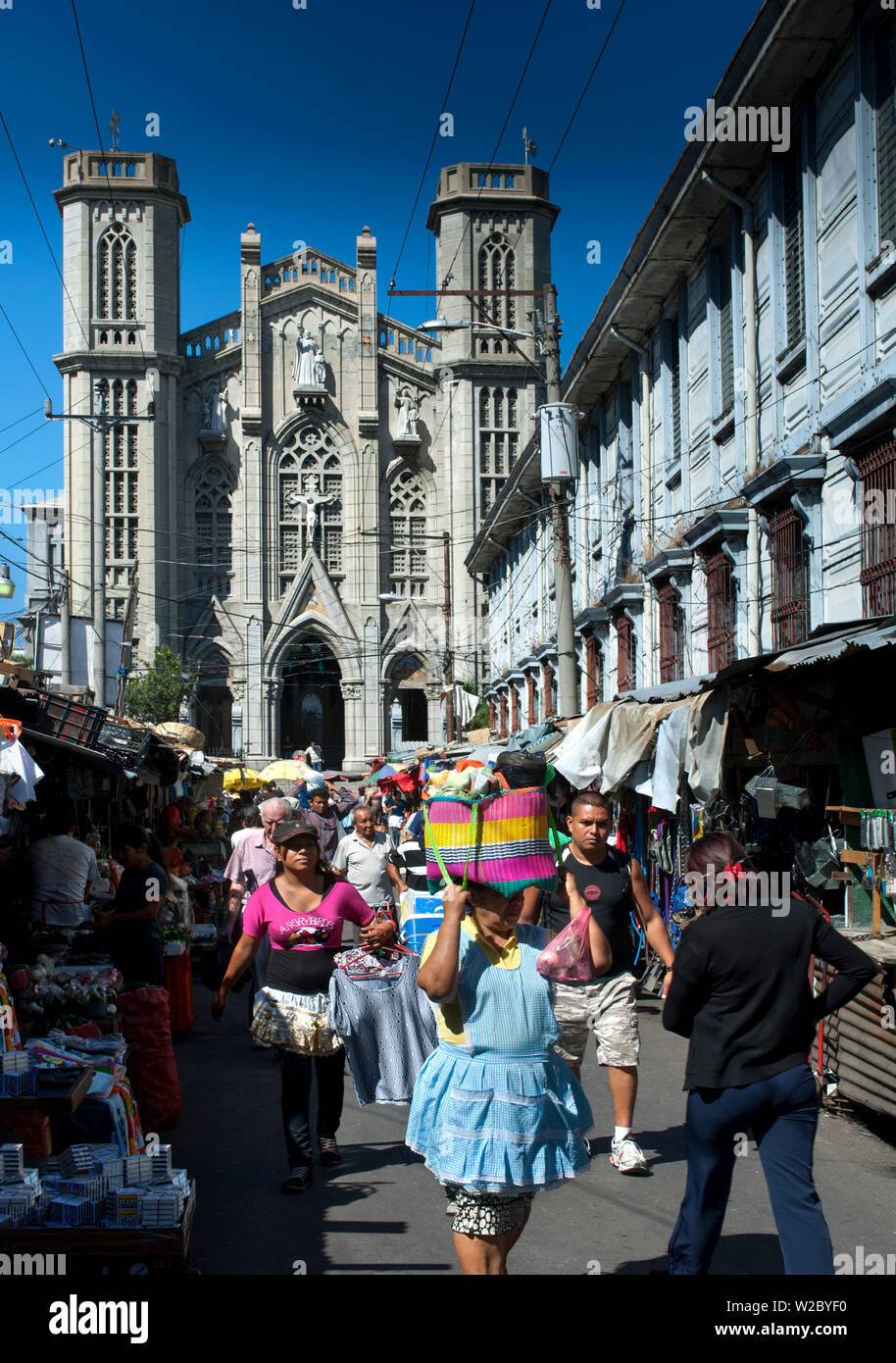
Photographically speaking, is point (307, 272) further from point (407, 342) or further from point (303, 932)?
point (303, 932)

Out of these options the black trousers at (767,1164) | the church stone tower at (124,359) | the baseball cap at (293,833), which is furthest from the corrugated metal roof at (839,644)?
the church stone tower at (124,359)

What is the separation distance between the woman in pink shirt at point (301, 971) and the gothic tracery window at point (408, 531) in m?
45.8

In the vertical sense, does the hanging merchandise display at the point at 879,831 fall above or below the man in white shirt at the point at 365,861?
above

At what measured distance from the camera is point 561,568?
1560 centimetres

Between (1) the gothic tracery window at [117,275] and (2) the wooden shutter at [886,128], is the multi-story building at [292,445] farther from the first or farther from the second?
(2) the wooden shutter at [886,128]

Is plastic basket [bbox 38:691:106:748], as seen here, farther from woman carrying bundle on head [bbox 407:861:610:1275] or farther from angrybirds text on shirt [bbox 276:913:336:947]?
woman carrying bundle on head [bbox 407:861:610:1275]

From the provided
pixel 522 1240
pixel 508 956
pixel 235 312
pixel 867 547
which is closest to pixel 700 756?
pixel 867 547

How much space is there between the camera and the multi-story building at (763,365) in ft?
33.5

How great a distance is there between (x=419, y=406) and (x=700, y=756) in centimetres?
A: 4463

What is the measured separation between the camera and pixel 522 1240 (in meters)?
5.29

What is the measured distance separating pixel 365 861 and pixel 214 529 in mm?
42685

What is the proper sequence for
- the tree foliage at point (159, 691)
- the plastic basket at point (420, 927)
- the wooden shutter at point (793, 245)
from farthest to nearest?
the tree foliage at point (159, 691), the wooden shutter at point (793, 245), the plastic basket at point (420, 927)

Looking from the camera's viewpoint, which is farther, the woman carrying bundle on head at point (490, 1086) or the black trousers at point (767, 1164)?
the black trousers at point (767, 1164)

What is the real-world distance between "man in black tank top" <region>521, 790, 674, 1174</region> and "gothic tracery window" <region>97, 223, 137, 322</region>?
4652 centimetres
